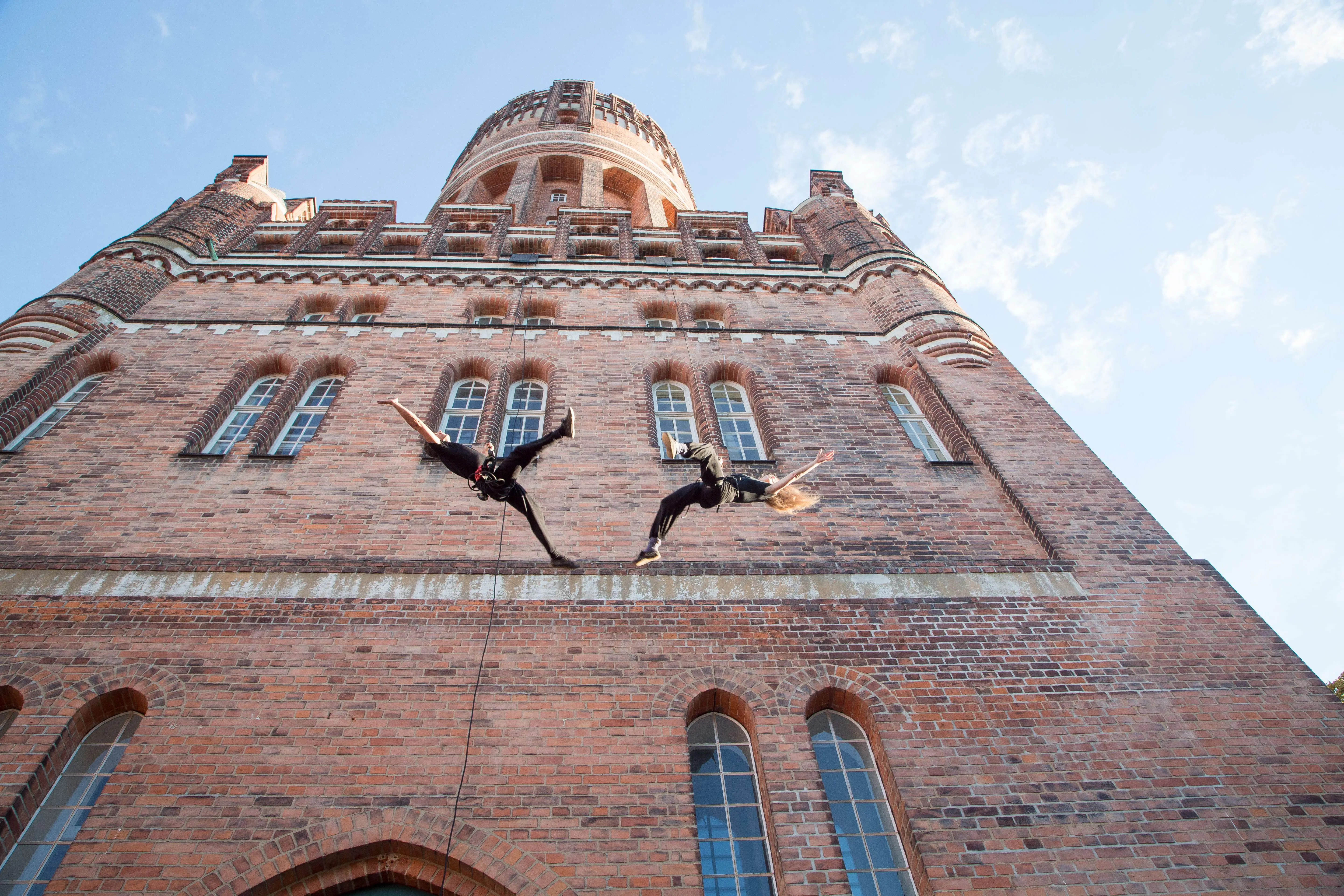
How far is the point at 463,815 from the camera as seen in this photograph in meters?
6.52

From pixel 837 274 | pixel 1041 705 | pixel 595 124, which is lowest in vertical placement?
pixel 1041 705

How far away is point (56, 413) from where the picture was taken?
11.1m

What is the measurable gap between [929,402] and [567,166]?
17.7 metres

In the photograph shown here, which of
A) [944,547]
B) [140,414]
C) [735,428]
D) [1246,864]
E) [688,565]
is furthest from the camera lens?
[735,428]

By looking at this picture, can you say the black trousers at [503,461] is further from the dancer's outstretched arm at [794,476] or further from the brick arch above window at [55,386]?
the brick arch above window at [55,386]

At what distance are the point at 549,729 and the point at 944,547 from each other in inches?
192

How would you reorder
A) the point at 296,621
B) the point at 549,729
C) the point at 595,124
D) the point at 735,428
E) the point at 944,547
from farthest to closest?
the point at 595,124 → the point at 735,428 → the point at 944,547 → the point at 296,621 → the point at 549,729

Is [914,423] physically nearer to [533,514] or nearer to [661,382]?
[661,382]

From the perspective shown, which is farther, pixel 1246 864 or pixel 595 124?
pixel 595 124

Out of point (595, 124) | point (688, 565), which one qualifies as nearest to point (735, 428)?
point (688, 565)

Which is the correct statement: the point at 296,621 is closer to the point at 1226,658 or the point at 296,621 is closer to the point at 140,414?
the point at 140,414

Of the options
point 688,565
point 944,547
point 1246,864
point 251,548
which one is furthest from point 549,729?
point 1246,864

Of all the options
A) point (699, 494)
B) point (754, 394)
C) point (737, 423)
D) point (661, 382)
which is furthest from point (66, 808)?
point (754, 394)

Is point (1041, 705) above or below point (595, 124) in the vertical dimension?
below
